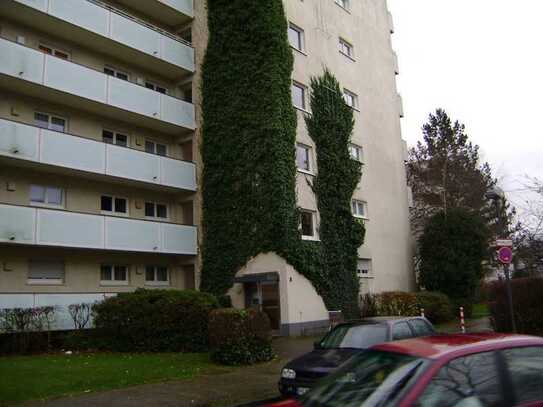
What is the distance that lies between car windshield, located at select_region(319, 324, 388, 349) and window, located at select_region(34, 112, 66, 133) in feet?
50.6

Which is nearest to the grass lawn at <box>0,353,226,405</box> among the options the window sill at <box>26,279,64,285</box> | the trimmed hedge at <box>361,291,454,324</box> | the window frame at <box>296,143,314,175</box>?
the window sill at <box>26,279,64,285</box>

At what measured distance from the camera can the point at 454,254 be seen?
98.5 feet

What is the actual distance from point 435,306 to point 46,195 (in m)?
18.4

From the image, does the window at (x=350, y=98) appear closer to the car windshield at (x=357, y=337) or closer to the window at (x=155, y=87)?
the window at (x=155, y=87)

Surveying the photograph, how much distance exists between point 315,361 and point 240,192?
1432cm

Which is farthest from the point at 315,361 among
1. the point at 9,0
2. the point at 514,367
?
the point at 9,0

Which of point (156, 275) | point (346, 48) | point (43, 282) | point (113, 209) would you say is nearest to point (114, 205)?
point (113, 209)

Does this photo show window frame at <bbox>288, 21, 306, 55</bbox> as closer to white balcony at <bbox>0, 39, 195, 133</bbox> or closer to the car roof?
white balcony at <bbox>0, 39, 195, 133</bbox>

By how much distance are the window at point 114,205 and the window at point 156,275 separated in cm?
277

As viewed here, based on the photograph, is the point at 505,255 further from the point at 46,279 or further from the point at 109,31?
the point at 109,31

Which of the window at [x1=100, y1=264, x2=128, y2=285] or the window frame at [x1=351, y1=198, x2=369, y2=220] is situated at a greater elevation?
the window frame at [x1=351, y1=198, x2=369, y2=220]

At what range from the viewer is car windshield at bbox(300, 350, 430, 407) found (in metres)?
4.18

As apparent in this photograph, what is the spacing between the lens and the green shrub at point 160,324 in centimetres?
1600

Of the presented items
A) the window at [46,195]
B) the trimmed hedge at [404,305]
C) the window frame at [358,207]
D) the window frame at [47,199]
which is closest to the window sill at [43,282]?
the window frame at [47,199]
